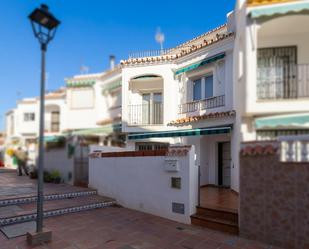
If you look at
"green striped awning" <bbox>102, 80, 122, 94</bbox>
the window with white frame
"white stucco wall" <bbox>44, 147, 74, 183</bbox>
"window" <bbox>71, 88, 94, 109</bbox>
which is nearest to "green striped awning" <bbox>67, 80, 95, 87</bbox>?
"window" <bbox>71, 88, 94, 109</bbox>

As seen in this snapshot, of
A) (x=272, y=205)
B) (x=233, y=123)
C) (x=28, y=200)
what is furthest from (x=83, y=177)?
(x=272, y=205)

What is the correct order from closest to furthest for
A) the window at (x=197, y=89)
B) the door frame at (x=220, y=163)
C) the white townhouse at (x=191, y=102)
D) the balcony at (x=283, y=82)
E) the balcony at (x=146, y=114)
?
the balcony at (x=283, y=82)
the white townhouse at (x=191, y=102)
the door frame at (x=220, y=163)
the window at (x=197, y=89)
the balcony at (x=146, y=114)

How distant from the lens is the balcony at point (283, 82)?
1203 centimetres

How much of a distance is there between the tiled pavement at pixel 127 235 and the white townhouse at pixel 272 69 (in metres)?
5.68

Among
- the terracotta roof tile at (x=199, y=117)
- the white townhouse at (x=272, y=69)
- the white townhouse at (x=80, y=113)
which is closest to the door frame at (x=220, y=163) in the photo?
the terracotta roof tile at (x=199, y=117)

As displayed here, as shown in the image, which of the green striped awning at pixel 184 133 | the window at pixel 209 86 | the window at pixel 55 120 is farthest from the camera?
the window at pixel 55 120

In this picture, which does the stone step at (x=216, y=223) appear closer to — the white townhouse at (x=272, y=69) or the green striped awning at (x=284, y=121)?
the white townhouse at (x=272, y=69)

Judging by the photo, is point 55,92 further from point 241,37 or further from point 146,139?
point 241,37

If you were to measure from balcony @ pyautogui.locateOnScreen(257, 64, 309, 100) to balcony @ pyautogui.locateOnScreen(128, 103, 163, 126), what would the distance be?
8.11 metres

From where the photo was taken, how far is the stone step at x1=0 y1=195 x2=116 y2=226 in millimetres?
8953

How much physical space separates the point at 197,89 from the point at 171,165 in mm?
Result: 8963

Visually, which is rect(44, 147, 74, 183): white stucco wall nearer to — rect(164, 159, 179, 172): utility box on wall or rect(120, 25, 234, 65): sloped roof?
rect(164, 159, 179, 172): utility box on wall

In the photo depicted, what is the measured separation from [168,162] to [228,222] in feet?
10.2

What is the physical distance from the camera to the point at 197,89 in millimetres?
17359
